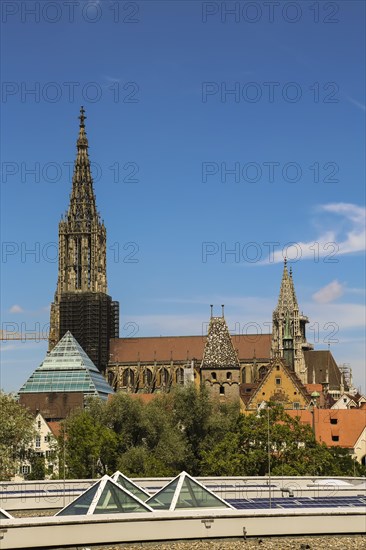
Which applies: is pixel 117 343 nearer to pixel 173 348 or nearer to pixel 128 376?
pixel 128 376

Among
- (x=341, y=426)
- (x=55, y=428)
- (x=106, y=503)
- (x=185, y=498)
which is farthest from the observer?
(x=55, y=428)

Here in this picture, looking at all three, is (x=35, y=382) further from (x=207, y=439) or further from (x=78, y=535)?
(x=78, y=535)

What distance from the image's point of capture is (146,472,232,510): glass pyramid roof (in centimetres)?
3180

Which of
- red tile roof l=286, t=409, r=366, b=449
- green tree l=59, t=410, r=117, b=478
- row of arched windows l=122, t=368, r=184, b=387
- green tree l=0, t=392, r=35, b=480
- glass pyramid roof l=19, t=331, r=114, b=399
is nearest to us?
green tree l=59, t=410, r=117, b=478

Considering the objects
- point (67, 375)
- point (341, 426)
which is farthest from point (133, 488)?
point (67, 375)

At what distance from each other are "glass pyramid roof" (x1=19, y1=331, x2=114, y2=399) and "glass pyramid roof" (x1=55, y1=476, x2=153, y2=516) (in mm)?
115844

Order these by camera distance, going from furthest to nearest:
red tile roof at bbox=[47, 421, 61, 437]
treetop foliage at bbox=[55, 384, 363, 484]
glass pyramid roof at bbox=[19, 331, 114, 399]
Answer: glass pyramid roof at bbox=[19, 331, 114, 399]
red tile roof at bbox=[47, 421, 61, 437]
treetop foliage at bbox=[55, 384, 363, 484]

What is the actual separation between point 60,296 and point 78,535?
165 m

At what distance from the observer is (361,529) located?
30766 millimetres

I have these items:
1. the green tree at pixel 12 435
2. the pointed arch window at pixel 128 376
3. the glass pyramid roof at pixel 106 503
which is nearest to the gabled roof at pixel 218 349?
the green tree at pixel 12 435

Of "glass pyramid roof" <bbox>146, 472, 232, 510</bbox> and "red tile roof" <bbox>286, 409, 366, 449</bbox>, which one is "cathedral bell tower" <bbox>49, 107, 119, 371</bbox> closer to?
"red tile roof" <bbox>286, 409, 366, 449</bbox>

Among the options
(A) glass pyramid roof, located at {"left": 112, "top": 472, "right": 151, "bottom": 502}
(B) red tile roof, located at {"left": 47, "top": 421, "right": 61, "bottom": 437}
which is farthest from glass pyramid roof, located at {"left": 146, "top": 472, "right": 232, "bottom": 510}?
(B) red tile roof, located at {"left": 47, "top": 421, "right": 61, "bottom": 437}

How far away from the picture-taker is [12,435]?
82188 millimetres

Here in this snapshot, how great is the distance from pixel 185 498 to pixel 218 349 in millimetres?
89914
